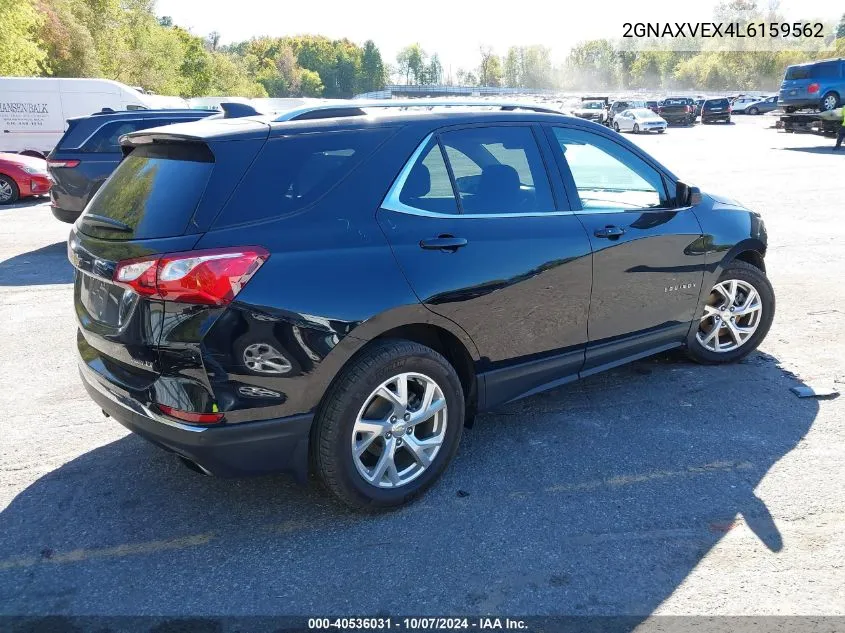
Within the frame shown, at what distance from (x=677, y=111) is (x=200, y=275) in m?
49.2

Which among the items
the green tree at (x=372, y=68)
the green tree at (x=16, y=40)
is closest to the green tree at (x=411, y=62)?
the green tree at (x=372, y=68)

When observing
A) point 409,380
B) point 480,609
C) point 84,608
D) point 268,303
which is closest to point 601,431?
point 409,380

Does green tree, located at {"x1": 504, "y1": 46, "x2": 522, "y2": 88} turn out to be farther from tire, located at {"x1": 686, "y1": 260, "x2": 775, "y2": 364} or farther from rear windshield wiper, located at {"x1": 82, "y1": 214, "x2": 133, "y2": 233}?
rear windshield wiper, located at {"x1": 82, "y1": 214, "x2": 133, "y2": 233}

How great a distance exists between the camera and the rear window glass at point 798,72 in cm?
2655

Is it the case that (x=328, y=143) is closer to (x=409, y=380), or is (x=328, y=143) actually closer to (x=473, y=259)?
(x=473, y=259)

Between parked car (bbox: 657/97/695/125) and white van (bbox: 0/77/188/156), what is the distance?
1431 inches

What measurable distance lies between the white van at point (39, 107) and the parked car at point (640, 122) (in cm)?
2746

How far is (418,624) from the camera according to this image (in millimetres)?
2754

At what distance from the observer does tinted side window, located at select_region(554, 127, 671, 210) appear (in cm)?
424

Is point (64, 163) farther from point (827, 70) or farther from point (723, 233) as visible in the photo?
point (827, 70)

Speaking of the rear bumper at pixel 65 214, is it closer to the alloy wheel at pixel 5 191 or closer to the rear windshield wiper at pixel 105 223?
the alloy wheel at pixel 5 191

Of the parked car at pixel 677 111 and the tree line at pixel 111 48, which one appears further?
the parked car at pixel 677 111

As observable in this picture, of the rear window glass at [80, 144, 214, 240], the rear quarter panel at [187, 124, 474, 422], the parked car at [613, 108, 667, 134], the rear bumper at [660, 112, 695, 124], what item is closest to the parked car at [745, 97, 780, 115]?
the rear bumper at [660, 112, 695, 124]

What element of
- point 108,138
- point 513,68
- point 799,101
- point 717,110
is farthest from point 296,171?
point 513,68
